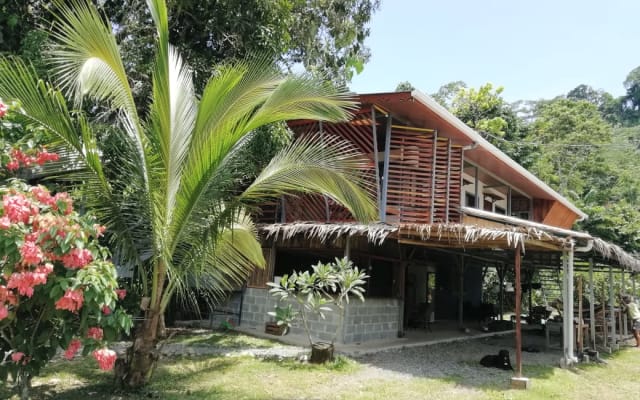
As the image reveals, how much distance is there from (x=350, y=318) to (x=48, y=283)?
6220 mm

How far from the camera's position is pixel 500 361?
25.5 feet

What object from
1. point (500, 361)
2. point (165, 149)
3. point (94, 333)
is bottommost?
point (500, 361)

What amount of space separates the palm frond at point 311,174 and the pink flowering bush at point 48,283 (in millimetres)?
1775

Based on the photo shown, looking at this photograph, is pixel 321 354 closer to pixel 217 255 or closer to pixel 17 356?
pixel 217 255

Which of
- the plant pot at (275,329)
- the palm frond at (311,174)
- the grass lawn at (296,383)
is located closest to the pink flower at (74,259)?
the palm frond at (311,174)

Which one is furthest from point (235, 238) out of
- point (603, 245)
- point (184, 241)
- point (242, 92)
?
point (603, 245)

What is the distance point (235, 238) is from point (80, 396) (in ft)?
7.94

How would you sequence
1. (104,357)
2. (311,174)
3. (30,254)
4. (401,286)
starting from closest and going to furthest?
1. (30,254)
2. (104,357)
3. (311,174)
4. (401,286)

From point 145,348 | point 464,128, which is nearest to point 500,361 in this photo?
point 464,128

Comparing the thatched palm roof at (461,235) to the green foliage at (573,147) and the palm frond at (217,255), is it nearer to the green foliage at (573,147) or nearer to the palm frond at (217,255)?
the palm frond at (217,255)

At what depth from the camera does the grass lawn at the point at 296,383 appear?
5215 millimetres

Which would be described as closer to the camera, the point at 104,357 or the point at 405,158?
the point at 104,357

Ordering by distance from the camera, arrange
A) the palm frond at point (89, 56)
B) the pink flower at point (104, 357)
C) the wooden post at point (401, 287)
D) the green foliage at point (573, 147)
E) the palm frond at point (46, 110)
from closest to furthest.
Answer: the pink flower at point (104, 357)
the palm frond at point (46, 110)
the palm frond at point (89, 56)
the wooden post at point (401, 287)
the green foliage at point (573, 147)

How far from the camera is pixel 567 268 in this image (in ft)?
27.5
